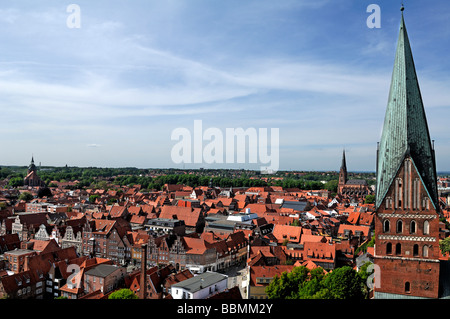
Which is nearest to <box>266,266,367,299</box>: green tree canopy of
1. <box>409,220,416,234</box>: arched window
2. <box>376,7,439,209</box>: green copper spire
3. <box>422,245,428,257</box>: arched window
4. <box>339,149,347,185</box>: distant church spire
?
<box>422,245,428,257</box>: arched window

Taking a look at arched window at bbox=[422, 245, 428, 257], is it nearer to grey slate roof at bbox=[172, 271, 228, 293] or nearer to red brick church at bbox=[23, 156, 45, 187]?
grey slate roof at bbox=[172, 271, 228, 293]

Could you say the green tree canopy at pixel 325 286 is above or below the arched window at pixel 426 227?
below

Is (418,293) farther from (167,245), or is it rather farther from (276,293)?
(167,245)

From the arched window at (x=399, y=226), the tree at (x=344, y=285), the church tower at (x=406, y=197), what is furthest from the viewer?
the tree at (x=344, y=285)

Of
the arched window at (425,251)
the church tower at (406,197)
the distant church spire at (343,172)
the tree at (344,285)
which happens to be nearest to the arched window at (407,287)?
the church tower at (406,197)

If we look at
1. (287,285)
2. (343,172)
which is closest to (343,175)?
(343,172)

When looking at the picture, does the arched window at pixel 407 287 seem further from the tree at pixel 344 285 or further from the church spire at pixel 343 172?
the church spire at pixel 343 172
